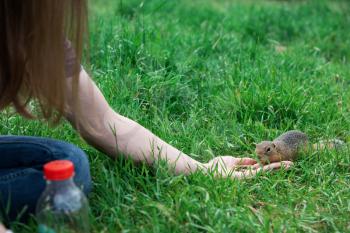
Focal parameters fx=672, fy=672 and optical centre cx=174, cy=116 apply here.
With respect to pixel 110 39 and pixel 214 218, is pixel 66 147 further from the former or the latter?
pixel 110 39

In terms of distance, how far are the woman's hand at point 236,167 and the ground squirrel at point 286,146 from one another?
1.5 inches

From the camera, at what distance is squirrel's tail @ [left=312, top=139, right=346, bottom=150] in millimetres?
2918

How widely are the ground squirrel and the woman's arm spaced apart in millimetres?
131

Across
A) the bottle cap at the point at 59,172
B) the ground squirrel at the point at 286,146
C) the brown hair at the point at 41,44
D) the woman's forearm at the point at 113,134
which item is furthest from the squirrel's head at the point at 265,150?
the bottle cap at the point at 59,172

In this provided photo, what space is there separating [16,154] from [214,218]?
722 millimetres

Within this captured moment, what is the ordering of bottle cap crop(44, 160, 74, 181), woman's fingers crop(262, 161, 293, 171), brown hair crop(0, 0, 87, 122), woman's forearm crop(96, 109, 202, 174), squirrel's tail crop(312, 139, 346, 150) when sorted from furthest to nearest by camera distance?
squirrel's tail crop(312, 139, 346, 150), woman's fingers crop(262, 161, 293, 171), woman's forearm crop(96, 109, 202, 174), brown hair crop(0, 0, 87, 122), bottle cap crop(44, 160, 74, 181)

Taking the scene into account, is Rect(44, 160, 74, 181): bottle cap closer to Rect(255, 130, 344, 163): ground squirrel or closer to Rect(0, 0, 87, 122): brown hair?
Rect(0, 0, 87, 122): brown hair

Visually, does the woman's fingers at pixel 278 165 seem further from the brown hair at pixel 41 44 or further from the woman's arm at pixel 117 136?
the brown hair at pixel 41 44

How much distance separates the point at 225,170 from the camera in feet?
8.69

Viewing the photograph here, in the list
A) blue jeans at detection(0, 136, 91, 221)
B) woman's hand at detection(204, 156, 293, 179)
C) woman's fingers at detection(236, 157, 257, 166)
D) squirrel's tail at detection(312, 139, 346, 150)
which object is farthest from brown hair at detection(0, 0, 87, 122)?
squirrel's tail at detection(312, 139, 346, 150)

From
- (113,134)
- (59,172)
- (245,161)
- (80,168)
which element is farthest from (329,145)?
(59,172)

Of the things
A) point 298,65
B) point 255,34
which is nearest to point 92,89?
point 298,65

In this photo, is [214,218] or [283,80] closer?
[214,218]

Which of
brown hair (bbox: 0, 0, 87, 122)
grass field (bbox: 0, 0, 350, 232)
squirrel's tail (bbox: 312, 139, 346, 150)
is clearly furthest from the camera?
squirrel's tail (bbox: 312, 139, 346, 150)
